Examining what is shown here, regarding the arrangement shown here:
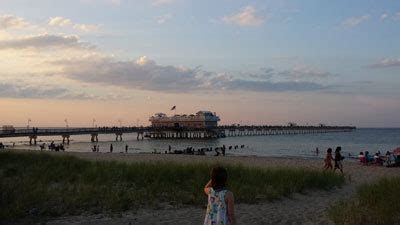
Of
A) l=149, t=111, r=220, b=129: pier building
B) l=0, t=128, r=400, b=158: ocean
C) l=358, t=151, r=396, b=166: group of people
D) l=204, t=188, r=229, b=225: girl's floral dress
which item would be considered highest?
l=149, t=111, r=220, b=129: pier building

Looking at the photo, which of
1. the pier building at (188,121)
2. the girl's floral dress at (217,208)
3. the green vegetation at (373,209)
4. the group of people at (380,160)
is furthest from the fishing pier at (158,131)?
the girl's floral dress at (217,208)

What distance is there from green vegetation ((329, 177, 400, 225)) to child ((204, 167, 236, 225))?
4359mm

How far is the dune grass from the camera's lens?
10891 millimetres

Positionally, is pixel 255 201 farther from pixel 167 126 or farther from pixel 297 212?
pixel 167 126

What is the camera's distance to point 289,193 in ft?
45.0

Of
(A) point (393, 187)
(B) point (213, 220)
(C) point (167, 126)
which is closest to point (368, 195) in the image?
(A) point (393, 187)

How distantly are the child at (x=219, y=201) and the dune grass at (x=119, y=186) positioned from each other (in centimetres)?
564

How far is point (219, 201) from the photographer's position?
5348mm

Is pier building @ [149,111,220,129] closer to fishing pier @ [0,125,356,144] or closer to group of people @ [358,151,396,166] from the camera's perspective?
fishing pier @ [0,125,356,144]

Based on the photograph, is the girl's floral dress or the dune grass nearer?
the girl's floral dress

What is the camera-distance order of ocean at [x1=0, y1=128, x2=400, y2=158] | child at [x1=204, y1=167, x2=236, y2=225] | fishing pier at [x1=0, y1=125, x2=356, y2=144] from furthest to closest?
fishing pier at [x1=0, y1=125, x2=356, y2=144]
ocean at [x1=0, y1=128, x2=400, y2=158]
child at [x1=204, y1=167, x2=236, y2=225]

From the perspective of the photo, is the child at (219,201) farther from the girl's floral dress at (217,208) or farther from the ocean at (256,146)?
the ocean at (256,146)

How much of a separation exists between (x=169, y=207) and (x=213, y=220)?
611 centimetres

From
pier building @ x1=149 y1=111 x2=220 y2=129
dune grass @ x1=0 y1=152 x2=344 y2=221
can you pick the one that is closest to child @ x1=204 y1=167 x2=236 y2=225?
dune grass @ x1=0 y1=152 x2=344 y2=221
